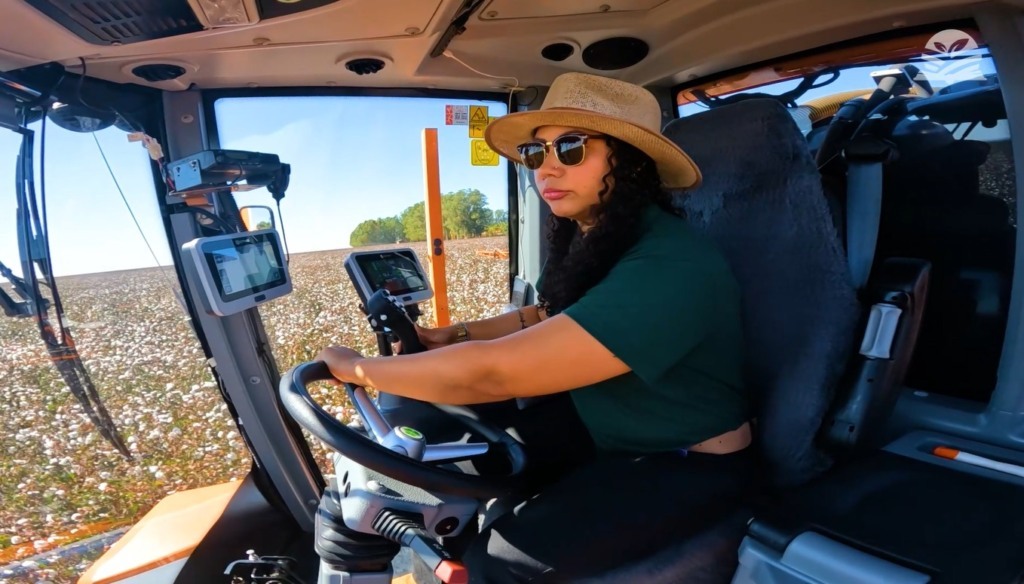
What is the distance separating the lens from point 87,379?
176 centimetres

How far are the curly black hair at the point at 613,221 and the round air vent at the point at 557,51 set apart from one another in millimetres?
917

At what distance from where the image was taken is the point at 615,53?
2.14 meters

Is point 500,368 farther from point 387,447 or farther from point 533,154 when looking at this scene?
point 533,154

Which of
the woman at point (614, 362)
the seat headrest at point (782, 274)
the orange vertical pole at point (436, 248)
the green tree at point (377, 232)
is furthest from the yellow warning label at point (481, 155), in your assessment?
the seat headrest at point (782, 274)

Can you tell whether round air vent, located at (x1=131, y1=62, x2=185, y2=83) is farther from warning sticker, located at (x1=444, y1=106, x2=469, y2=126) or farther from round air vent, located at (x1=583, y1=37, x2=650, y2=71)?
round air vent, located at (x1=583, y1=37, x2=650, y2=71)

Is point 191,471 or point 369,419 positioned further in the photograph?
point 191,471

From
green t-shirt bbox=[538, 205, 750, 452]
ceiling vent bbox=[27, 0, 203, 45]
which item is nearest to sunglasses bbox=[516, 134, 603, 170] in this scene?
green t-shirt bbox=[538, 205, 750, 452]

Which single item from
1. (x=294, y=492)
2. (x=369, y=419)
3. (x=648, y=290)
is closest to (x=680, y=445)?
(x=648, y=290)

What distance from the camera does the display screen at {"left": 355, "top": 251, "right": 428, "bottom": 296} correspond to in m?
1.83

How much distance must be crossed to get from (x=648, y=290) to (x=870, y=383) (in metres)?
0.70

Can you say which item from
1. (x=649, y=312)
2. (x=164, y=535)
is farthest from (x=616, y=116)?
(x=164, y=535)

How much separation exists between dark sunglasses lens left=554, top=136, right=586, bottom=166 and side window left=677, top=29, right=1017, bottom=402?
0.86 m

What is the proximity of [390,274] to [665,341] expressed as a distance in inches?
43.8

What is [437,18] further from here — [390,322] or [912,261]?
[912,261]
